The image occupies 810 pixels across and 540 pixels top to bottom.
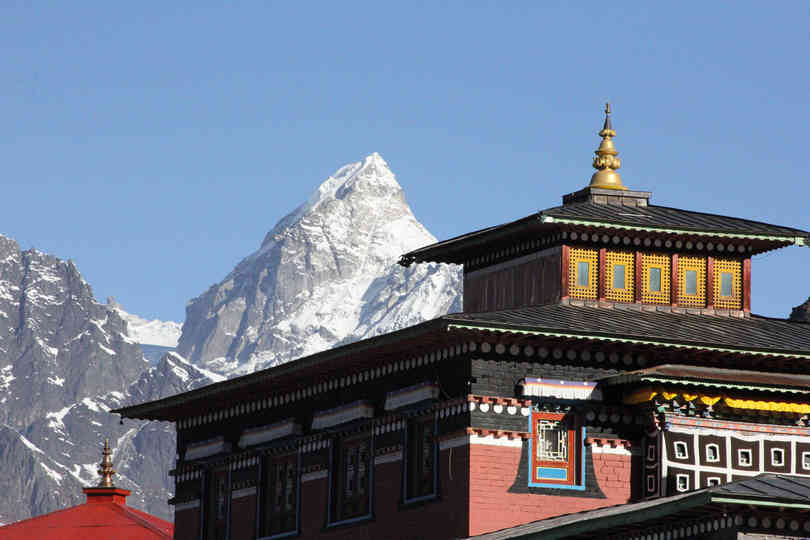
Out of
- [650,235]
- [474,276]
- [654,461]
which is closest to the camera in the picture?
[654,461]

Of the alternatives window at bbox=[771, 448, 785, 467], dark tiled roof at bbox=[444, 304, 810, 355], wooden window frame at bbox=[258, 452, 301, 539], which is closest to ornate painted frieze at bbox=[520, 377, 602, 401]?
dark tiled roof at bbox=[444, 304, 810, 355]

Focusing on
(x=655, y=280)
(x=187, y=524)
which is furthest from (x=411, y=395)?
(x=187, y=524)

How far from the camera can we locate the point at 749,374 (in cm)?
5475

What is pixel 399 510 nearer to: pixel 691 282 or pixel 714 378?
pixel 714 378

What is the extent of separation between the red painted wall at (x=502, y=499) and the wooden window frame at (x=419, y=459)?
6.01 feet

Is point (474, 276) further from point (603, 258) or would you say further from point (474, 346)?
point (474, 346)

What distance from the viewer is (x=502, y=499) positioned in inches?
2133

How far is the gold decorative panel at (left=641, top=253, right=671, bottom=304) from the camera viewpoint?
6028 centimetres

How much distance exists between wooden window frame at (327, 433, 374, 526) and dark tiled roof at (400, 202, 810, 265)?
23.4 ft

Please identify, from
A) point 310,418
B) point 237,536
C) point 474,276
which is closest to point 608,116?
point 474,276

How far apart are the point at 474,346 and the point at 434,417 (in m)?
2.51

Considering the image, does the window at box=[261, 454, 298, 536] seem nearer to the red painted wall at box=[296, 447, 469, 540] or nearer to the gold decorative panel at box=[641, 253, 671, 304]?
the red painted wall at box=[296, 447, 469, 540]

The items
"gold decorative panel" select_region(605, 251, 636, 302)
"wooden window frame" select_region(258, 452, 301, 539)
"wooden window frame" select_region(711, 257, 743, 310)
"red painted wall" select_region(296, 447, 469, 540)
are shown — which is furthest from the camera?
"wooden window frame" select_region(258, 452, 301, 539)

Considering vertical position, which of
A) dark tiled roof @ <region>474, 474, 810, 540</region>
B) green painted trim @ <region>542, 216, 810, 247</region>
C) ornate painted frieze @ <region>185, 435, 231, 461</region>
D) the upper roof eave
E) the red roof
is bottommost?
dark tiled roof @ <region>474, 474, 810, 540</region>
